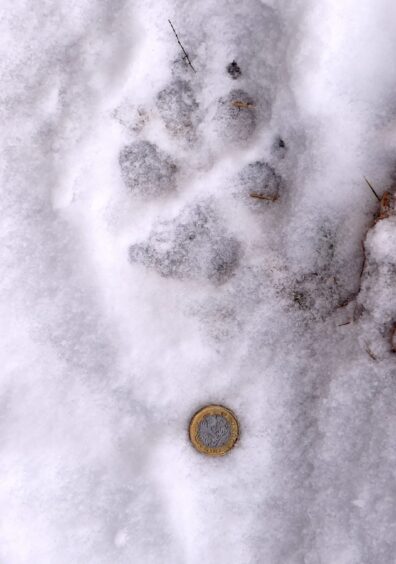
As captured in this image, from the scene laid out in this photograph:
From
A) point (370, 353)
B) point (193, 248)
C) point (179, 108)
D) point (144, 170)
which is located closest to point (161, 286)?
point (193, 248)

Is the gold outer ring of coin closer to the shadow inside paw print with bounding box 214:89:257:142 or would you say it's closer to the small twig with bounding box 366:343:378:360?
the small twig with bounding box 366:343:378:360

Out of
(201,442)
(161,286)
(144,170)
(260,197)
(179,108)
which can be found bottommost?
(201,442)

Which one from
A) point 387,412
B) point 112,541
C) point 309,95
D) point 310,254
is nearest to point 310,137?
point 309,95

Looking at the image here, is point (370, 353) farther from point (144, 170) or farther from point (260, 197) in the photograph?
point (144, 170)

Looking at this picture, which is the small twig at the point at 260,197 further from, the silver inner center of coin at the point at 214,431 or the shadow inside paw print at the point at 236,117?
the silver inner center of coin at the point at 214,431

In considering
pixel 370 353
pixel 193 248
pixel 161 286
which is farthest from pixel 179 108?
pixel 370 353

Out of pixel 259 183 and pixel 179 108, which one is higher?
pixel 179 108

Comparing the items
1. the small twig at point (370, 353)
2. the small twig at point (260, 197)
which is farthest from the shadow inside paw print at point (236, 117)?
the small twig at point (370, 353)

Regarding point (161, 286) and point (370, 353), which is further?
point (161, 286)
